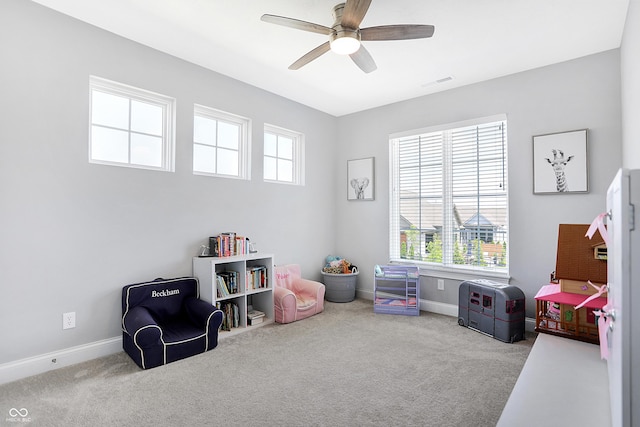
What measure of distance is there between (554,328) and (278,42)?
121 inches

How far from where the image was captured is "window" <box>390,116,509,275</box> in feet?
12.2

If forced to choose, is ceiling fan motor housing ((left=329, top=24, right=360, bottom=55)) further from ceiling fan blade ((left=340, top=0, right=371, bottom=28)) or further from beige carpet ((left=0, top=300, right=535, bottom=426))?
beige carpet ((left=0, top=300, right=535, bottom=426))

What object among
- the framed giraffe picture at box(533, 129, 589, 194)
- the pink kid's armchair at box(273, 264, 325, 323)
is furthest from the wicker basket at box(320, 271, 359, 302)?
the framed giraffe picture at box(533, 129, 589, 194)

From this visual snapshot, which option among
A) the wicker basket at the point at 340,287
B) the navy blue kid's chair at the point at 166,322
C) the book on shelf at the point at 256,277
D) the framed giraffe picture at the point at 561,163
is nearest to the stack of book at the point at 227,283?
the book on shelf at the point at 256,277

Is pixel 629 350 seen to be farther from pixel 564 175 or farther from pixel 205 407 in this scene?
pixel 564 175

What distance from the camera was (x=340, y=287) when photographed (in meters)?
4.52

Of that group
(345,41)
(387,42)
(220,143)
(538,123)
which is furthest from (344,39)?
(538,123)

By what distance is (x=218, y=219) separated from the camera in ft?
11.9

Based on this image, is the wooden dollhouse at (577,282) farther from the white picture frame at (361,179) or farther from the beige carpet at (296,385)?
the white picture frame at (361,179)

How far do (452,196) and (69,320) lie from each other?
4.05 metres

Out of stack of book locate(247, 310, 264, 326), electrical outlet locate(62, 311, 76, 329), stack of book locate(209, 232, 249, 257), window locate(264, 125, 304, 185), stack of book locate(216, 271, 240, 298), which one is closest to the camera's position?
electrical outlet locate(62, 311, 76, 329)

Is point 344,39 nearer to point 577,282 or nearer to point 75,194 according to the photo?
point 577,282

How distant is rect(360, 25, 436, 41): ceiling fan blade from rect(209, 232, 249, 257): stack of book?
2.30 metres

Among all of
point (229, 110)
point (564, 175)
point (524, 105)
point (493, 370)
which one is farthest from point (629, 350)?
point (229, 110)
